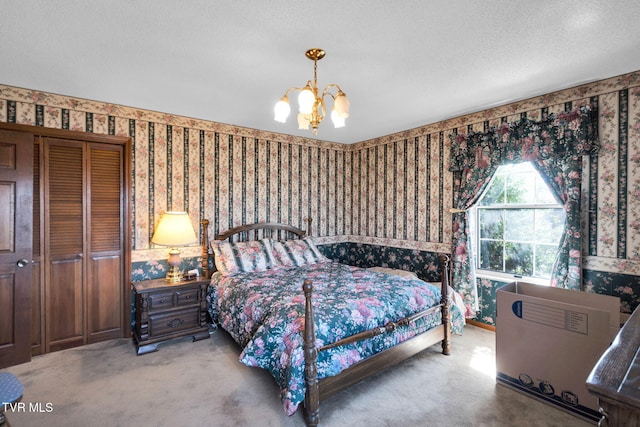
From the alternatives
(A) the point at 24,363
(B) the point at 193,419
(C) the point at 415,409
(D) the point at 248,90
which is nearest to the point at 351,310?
(C) the point at 415,409

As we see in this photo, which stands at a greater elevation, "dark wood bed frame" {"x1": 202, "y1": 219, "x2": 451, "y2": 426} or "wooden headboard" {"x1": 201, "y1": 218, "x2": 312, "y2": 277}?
"wooden headboard" {"x1": 201, "y1": 218, "x2": 312, "y2": 277}

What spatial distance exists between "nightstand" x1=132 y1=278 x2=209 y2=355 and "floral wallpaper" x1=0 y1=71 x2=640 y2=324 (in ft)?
1.83

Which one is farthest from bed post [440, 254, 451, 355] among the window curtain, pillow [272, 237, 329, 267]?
pillow [272, 237, 329, 267]

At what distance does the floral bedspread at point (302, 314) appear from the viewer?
2.12 metres

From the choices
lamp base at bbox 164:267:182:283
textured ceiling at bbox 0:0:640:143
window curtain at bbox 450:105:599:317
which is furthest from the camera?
lamp base at bbox 164:267:182:283

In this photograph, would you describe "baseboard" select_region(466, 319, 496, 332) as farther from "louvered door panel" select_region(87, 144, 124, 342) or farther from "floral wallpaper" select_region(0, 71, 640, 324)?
"louvered door panel" select_region(87, 144, 124, 342)

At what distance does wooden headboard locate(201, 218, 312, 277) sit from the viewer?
3968 mm

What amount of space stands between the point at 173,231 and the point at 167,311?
85 cm

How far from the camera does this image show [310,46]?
2.24 m

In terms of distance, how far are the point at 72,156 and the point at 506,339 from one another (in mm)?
4559

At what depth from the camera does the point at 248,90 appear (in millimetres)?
3041

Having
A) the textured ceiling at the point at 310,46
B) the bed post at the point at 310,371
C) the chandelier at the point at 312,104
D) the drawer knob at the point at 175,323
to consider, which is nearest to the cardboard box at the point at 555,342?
the bed post at the point at 310,371

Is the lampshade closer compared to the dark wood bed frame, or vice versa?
the dark wood bed frame

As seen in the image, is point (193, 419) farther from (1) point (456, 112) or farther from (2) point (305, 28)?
(1) point (456, 112)
